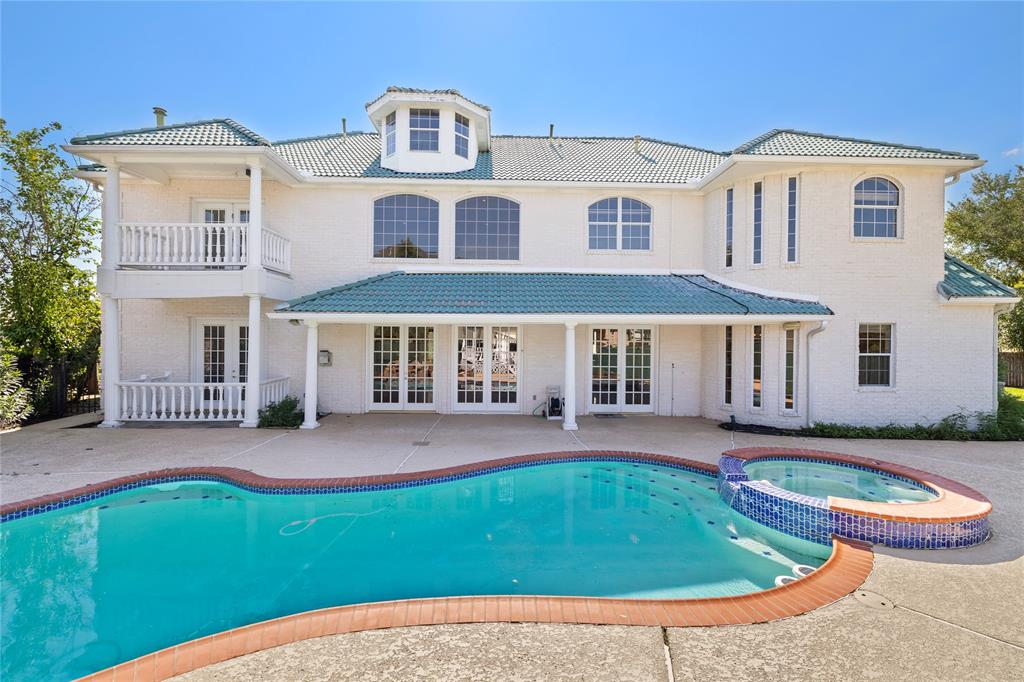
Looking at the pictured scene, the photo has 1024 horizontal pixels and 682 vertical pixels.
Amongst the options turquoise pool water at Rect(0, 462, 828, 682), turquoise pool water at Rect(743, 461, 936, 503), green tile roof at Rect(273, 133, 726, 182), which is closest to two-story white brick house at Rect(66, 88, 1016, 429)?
green tile roof at Rect(273, 133, 726, 182)

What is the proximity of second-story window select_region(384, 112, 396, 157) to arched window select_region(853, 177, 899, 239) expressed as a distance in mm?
13376

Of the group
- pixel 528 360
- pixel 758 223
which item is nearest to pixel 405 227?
pixel 528 360

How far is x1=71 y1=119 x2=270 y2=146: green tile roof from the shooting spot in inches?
456

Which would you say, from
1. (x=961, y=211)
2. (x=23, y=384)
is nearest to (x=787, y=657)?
(x=23, y=384)

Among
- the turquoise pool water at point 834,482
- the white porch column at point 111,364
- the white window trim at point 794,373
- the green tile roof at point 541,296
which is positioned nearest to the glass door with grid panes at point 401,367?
the green tile roof at point 541,296

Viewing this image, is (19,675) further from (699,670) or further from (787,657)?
(787,657)

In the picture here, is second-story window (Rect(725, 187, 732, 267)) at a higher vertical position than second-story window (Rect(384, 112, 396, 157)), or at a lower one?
lower

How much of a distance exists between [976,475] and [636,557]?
740cm

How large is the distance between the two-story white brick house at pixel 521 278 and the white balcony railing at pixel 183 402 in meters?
0.10

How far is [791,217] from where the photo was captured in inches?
488

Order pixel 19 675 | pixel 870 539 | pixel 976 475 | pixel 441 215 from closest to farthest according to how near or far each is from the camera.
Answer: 1. pixel 19 675
2. pixel 870 539
3. pixel 976 475
4. pixel 441 215

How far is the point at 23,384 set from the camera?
1291 cm

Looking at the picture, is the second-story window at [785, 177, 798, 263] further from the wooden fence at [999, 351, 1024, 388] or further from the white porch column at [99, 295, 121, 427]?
the white porch column at [99, 295, 121, 427]

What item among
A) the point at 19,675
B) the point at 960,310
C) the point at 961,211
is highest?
the point at 961,211
